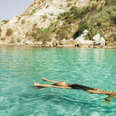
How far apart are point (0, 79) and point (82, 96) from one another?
4.37 m

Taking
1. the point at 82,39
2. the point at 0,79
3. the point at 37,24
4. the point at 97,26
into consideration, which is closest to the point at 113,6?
the point at 97,26

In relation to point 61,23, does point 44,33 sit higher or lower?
lower

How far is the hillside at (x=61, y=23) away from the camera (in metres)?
46.9

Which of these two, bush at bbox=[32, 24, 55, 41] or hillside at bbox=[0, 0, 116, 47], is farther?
bush at bbox=[32, 24, 55, 41]

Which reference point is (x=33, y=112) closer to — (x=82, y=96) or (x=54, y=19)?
(x=82, y=96)

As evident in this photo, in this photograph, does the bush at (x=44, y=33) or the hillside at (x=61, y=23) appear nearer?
the hillside at (x=61, y=23)

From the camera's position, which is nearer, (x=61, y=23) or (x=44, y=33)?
(x=44, y=33)

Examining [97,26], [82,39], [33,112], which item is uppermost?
[97,26]

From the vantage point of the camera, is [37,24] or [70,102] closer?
[70,102]

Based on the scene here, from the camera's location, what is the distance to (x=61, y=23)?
5984 centimetres

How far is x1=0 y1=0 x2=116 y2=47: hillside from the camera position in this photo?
46.9 meters

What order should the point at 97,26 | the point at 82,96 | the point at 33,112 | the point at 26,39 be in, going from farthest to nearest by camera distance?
the point at 26,39 < the point at 97,26 < the point at 82,96 < the point at 33,112

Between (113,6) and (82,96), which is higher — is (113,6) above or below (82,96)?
above

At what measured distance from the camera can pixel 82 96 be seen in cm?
615
